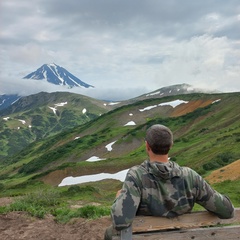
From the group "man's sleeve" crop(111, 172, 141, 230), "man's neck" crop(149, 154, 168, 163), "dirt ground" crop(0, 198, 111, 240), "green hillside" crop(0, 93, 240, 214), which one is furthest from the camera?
"green hillside" crop(0, 93, 240, 214)

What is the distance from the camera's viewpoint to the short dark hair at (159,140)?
4.49 meters

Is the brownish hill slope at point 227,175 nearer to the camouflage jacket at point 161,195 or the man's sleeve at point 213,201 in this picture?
the man's sleeve at point 213,201

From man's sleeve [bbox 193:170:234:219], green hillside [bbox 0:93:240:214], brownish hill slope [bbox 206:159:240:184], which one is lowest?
green hillside [bbox 0:93:240:214]

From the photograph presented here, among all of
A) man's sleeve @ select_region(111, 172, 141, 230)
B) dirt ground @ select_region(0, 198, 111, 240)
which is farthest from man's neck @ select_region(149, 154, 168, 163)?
dirt ground @ select_region(0, 198, 111, 240)

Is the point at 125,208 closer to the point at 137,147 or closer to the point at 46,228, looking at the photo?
the point at 46,228

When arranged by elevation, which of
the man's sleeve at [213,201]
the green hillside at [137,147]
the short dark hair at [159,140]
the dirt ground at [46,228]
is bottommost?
the green hillside at [137,147]

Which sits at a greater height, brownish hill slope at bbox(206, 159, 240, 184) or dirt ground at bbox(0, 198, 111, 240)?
dirt ground at bbox(0, 198, 111, 240)

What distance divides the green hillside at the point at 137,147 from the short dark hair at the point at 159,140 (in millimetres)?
14711

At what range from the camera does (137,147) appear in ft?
286

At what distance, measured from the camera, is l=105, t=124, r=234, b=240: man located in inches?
173

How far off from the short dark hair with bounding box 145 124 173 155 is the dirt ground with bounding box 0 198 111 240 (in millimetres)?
7590

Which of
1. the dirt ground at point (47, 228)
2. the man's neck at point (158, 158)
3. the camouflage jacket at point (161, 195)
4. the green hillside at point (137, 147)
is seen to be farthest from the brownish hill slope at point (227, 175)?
the man's neck at point (158, 158)

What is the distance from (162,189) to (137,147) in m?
83.1

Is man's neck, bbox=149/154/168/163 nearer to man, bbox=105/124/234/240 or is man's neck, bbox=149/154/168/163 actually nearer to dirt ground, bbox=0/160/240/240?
man, bbox=105/124/234/240
